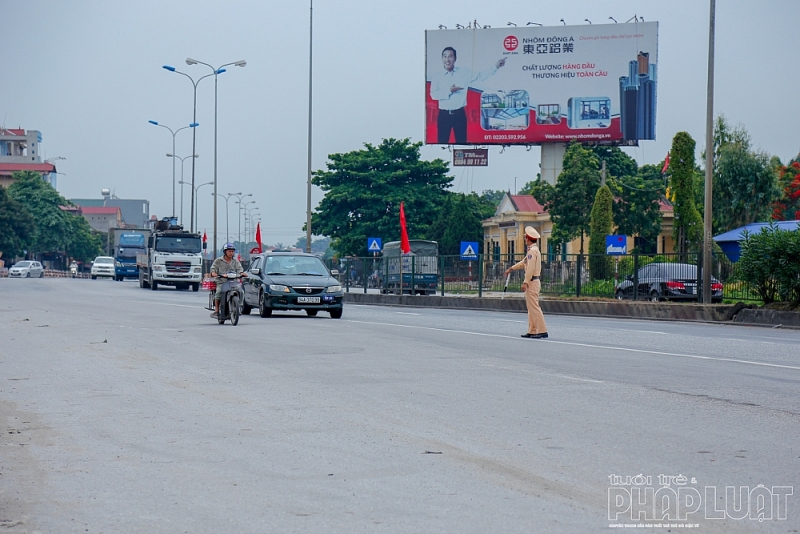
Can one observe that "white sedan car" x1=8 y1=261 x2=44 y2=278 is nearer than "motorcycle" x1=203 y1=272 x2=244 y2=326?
No

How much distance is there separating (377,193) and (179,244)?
87.8 ft

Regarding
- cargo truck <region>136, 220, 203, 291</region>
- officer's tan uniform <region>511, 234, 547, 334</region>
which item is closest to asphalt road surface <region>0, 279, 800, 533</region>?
officer's tan uniform <region>511, 234, 547, 334</region>

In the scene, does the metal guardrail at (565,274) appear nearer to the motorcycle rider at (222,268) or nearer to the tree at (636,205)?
the motorcycle rider at (222,268)

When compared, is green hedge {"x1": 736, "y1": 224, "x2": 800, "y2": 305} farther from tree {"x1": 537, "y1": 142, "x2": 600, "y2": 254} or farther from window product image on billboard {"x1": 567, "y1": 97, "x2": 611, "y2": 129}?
tree {"x1": 537, "y1": 142, "x2": 600, "y2": 254}

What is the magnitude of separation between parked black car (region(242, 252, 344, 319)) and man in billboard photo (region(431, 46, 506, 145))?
32502mm

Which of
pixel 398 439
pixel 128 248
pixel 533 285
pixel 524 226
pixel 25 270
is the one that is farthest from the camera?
pixel 25 270

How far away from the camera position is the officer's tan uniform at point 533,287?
17031 millimetres

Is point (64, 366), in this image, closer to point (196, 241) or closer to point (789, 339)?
point (789, 339)

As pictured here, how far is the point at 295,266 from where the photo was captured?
2486 centimetres

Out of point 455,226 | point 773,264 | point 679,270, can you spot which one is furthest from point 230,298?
point 455,226

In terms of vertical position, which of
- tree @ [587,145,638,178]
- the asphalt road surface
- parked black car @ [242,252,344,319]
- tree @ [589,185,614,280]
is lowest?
the asphalt road surface

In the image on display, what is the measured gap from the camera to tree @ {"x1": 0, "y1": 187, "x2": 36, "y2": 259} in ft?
305

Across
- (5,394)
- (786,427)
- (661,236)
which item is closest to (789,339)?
(786,427)

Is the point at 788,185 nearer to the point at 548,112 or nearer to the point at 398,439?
the point at 548,112
